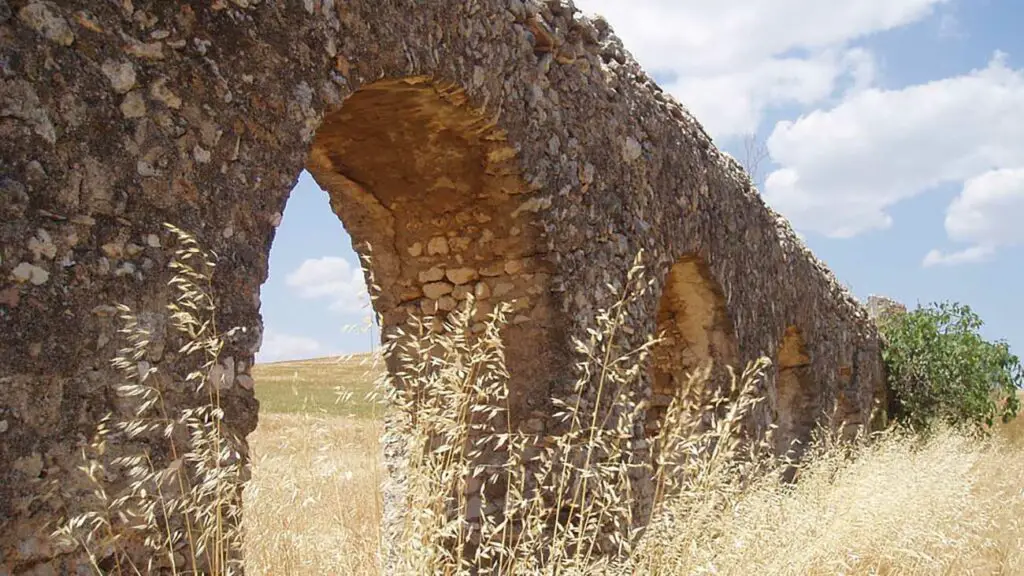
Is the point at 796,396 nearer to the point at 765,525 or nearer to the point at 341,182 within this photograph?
the point at 765,525

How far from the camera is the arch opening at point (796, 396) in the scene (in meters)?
10.0

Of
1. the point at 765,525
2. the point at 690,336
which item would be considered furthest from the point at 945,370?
the point at 765,525

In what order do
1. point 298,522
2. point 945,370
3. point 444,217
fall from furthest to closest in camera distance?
1. point 945,370
2. point 298,522
3. point 444,217

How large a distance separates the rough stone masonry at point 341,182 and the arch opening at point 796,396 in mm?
2085

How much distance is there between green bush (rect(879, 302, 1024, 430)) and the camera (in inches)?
566

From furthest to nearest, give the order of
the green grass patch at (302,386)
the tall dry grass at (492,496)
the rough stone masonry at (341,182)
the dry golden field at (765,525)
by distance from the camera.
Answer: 1. the green grass patch at (302,386)
2. the dry golden field at (765,525)
3. the tall dry grass at (492,496)
4. the rough stone masonry at (341,182)

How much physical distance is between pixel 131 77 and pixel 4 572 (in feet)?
4.49

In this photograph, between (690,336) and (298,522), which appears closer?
(298,522)

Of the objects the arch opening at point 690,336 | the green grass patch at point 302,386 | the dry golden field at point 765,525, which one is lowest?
the dry golden field at point 765,525

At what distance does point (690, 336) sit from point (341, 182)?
12.5 feet

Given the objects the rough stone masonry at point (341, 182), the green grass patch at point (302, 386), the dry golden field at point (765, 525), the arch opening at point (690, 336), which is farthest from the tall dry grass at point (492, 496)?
the green grass patch at point (302, 386)

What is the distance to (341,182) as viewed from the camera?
15.4ft

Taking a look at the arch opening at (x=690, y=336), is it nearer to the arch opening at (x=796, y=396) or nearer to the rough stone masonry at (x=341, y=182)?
the rough stone masonry at (x=341, y=182)

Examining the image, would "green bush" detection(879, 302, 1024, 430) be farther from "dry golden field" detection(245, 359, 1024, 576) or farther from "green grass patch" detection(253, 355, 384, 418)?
"green grass patch" detection(253, 355, 384, 418)
